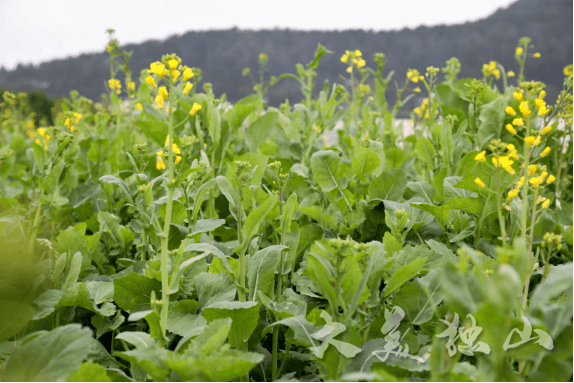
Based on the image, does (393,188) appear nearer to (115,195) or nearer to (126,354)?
(126,354)

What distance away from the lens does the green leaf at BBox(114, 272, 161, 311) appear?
1.15 m

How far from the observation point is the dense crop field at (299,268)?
724 millimetres

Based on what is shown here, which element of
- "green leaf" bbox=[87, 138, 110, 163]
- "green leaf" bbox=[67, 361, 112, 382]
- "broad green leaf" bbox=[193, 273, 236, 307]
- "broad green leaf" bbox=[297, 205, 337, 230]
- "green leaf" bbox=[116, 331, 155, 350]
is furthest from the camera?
"green leaf" bbox=[87, 138, 110, 163]

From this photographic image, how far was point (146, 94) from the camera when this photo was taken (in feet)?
8.80

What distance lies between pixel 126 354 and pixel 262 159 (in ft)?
2.84

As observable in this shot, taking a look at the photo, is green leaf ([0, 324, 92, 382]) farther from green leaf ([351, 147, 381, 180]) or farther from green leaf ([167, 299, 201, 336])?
green leaf ([351, 147, 381, 180])

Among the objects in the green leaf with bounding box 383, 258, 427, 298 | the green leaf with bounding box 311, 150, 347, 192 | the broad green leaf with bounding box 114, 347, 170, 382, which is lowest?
the broad green leaf with bounding box 114, 347, 170, 382

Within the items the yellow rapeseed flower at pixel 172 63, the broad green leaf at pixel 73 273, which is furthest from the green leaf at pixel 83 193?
the yellow rapeseed flower at pixel 172 63

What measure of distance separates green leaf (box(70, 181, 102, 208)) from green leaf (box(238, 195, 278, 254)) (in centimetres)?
123

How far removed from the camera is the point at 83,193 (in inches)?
78.2

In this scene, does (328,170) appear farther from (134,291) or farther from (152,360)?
(152,360)

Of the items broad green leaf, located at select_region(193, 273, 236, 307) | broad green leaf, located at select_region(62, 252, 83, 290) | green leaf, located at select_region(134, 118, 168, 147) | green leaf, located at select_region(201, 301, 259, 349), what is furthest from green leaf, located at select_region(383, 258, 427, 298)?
green leaf, located at select_region(134, 118, 168, 147)

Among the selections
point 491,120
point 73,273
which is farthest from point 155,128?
point 491,120

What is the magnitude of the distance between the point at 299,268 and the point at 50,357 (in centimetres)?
88
